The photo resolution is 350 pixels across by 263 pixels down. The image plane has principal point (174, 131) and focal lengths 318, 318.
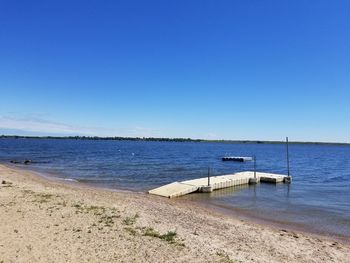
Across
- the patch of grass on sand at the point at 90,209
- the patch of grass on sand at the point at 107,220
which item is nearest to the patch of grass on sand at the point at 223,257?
the patch of grass on sand at the point at 107,220

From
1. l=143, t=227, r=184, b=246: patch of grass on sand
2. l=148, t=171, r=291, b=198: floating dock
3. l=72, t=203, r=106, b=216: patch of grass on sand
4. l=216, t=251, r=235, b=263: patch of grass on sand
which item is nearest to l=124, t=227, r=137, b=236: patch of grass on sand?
l=143, t=227, r=184, b=246: patch of grass on sand

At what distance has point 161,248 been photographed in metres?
10.1

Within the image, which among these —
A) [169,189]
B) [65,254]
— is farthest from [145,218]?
[169,189]

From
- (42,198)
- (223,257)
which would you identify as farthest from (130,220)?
(42,198)

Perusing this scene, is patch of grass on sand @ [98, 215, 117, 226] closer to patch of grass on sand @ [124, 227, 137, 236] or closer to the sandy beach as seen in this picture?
the sandy beach

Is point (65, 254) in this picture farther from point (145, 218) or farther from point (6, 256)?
point (145, 218)

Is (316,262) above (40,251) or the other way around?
the other way around

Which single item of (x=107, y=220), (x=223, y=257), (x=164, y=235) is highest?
(x=107, y=220)

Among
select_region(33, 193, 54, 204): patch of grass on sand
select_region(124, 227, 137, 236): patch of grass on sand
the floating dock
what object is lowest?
the floating dock

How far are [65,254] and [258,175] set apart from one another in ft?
103

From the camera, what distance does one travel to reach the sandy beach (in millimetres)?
9375

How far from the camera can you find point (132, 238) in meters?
11.0

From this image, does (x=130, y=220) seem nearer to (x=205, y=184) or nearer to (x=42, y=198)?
(x=42, y=198)

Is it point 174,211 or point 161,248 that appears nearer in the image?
point 161,248
